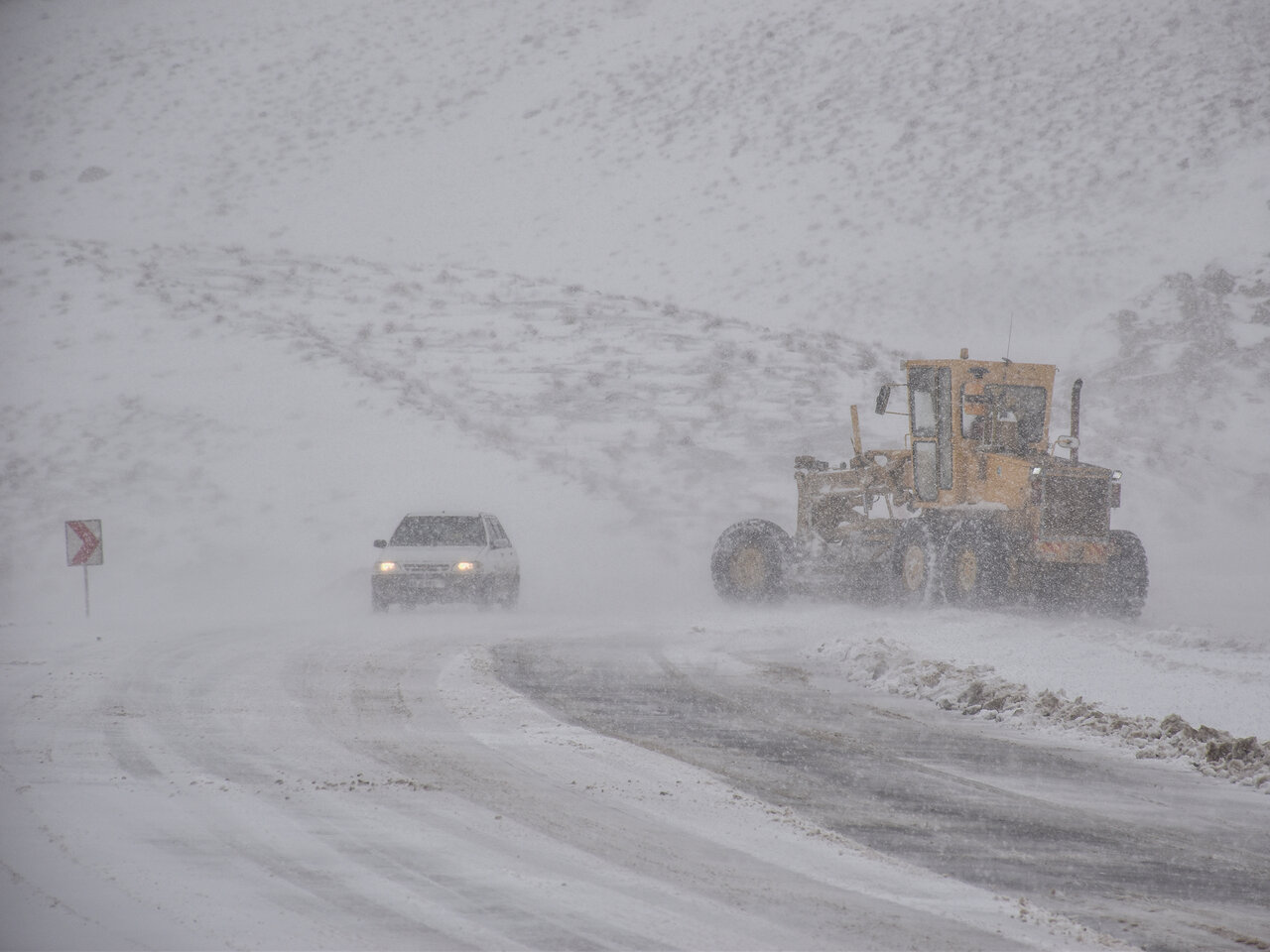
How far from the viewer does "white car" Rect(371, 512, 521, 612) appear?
1825 cm

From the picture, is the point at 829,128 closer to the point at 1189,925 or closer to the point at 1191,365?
the point at 1191,365

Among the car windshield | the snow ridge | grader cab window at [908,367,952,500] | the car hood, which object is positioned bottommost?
the snow ridge

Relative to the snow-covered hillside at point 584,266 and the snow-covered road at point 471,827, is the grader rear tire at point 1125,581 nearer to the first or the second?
the snow-covered hillside at point 584,266

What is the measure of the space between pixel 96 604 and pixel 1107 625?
50.5 feet

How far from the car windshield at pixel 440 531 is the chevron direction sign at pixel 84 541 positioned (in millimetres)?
3979

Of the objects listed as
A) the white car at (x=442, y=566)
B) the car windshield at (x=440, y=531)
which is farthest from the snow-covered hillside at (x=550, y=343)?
the car windshield at (x=440, y=531)

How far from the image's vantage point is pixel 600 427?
31.7 meters

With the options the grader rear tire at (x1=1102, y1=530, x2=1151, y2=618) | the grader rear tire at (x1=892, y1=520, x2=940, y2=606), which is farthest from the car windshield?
the grader rear tire at (x1=1102, y1=530, x2=1151, y2=618)

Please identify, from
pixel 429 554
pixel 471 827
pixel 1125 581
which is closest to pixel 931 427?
pixel 1125 581

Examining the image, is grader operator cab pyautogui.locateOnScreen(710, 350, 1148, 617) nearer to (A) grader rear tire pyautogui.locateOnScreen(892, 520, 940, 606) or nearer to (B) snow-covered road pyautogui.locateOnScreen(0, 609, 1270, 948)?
(A) grader rear tire pyautogui.locateOnScreen(892, 520, 940, 606)

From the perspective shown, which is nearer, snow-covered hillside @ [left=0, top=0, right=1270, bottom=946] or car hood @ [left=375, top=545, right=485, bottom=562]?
snow-covered hillside @ [left=0, top=0, right=1270, bottom=946]

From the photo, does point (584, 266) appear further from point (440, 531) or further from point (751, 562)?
point (751, 562)

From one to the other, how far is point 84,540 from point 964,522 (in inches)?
454

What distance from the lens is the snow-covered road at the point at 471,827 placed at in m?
4.61
